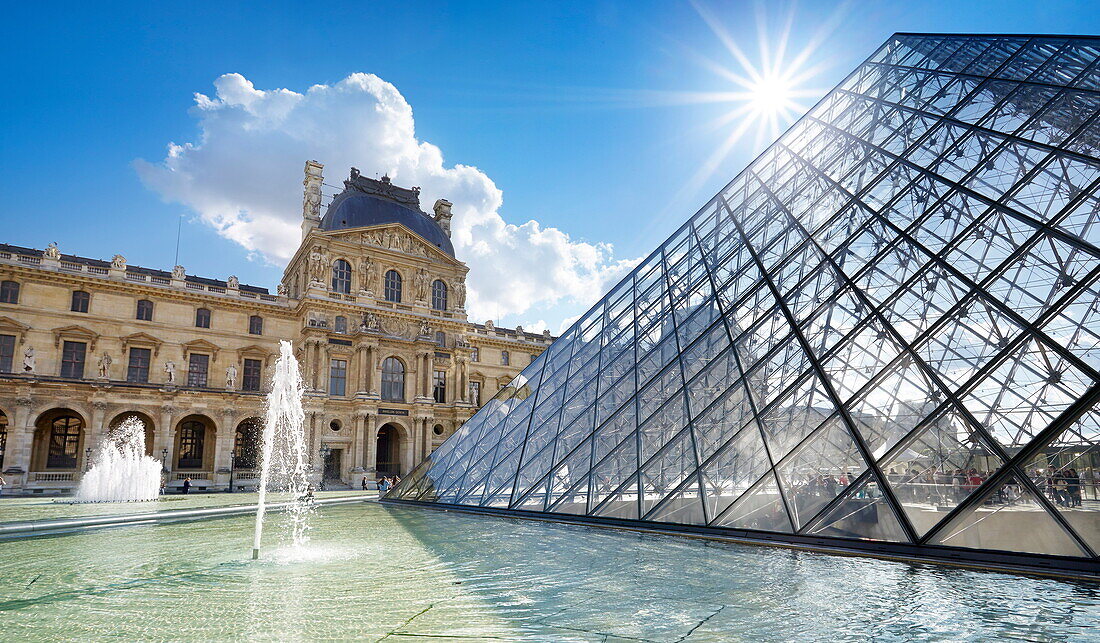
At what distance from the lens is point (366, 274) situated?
141 ft

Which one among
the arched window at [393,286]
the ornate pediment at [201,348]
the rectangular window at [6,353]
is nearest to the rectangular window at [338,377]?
the arched window at [393,286]

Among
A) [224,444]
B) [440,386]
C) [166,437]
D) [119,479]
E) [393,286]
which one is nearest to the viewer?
[119,479]

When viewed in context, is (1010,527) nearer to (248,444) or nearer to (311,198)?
(248,444)

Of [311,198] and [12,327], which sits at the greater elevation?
[311,198]

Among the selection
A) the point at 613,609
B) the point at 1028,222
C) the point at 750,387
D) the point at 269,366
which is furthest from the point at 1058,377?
the point at 269,366

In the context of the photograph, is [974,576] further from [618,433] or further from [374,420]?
[374,420]

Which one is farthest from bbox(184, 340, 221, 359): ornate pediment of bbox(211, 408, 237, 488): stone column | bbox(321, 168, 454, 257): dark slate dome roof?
→ bbox(321, 168, 454, 257): dark slate dome roof

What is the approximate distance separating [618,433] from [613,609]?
25.5ft

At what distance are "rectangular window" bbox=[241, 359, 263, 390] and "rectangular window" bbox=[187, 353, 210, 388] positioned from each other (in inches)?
84.0

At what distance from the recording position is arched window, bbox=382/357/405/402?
42.4m

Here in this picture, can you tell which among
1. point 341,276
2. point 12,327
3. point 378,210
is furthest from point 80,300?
point 378,210

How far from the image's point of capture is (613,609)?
5.43 m

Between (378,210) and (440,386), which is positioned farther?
(378,210)

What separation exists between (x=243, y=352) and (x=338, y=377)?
19.6 ft
